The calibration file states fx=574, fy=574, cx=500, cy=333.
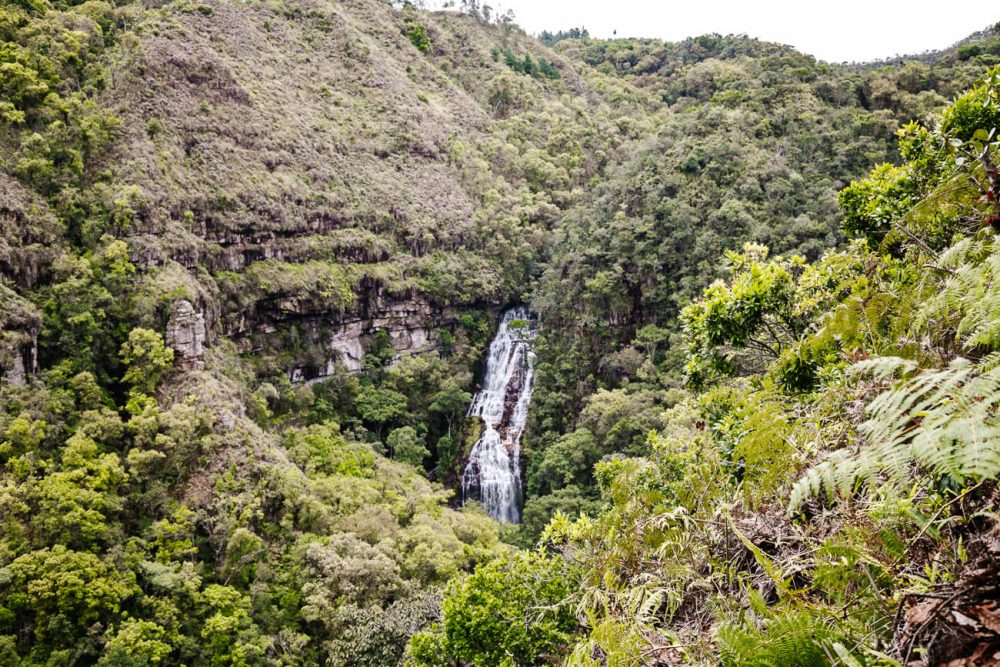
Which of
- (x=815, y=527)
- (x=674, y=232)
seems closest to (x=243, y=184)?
(x=674, y=232)

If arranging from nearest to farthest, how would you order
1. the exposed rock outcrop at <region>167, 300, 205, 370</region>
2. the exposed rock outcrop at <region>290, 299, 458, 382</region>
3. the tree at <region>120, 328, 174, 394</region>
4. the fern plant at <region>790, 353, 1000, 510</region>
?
the fern plant at <region>790, 353, 1000, 510</region> → the tree at <region>120, 328, 174, 394</region> → the exposed rock outcrop at <region>167, 300, 205, 370</region> → the exposed rock outcrop at <region>290, 299, 458, 382</region>

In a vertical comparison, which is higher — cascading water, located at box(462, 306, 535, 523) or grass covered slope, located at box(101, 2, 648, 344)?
grass covered slope, located at box(101, 2, 648, 344)

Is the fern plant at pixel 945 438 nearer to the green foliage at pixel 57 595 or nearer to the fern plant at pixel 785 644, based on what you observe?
the fern plant at pixel 785 644

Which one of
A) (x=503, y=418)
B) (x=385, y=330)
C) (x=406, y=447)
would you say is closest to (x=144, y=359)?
(x=406, y=447)

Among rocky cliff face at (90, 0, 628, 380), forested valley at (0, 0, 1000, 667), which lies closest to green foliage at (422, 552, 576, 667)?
forested valley at (0, 0, 1000, 667)

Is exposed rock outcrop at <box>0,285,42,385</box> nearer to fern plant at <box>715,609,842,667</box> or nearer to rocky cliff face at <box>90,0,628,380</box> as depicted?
rocky cliff face at <box>90,0,628,380</box>

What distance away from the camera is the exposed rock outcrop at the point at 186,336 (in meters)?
17.4

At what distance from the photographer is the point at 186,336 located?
17641 mm

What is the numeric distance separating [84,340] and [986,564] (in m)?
19.1

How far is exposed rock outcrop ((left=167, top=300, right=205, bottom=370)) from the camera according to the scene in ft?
57.1

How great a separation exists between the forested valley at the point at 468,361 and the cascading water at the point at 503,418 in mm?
207

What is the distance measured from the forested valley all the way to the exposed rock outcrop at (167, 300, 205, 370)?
11 cm

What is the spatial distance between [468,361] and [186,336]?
46.2 ft

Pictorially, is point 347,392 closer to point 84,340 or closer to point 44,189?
point 84,340
